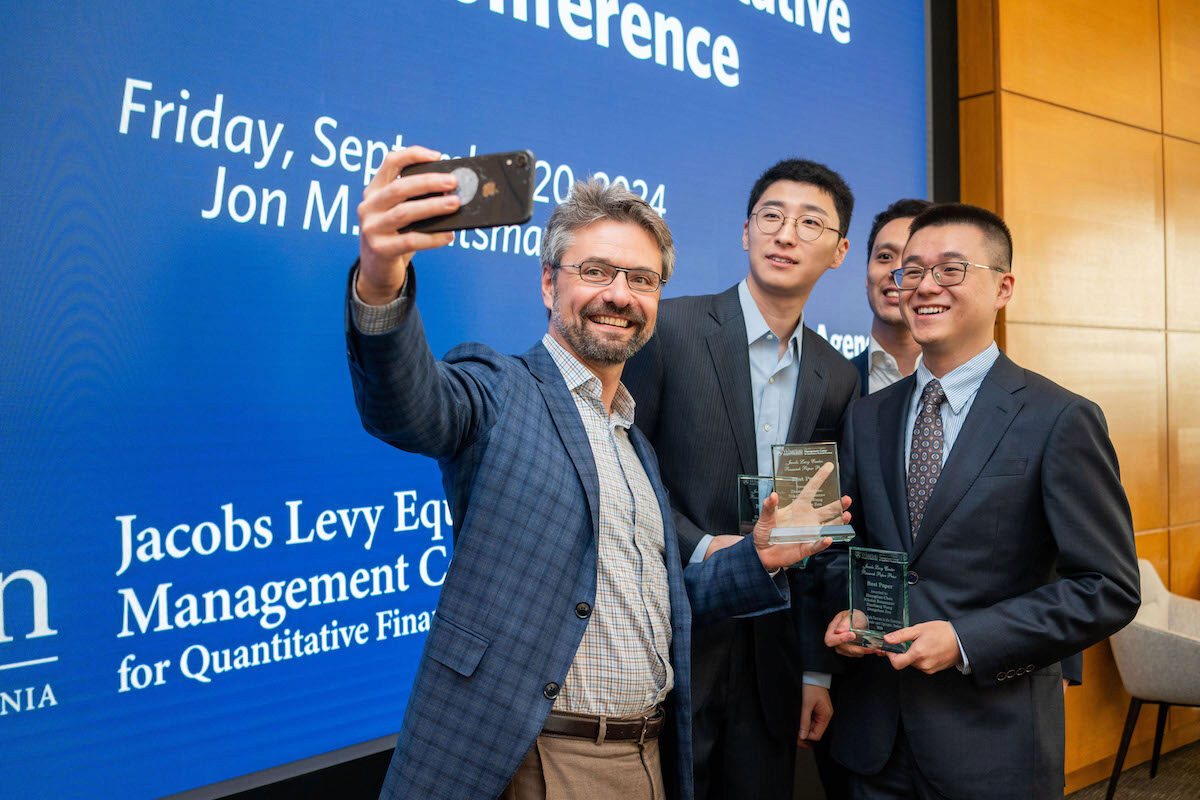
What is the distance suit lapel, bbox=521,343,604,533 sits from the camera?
1.52m

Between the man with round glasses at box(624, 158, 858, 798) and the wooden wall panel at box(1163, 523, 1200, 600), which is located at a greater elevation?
the man with round glasses at box(624, 158, 858, 798)

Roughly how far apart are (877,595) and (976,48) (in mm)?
3529

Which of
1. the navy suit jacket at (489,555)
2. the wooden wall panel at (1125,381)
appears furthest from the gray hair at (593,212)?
the wooden wall panel at (1125,381)

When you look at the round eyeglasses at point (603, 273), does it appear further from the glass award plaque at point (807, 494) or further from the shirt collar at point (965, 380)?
the shirt collar at point (965, 380)

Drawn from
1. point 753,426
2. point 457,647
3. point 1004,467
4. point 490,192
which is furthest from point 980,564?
point 490,192

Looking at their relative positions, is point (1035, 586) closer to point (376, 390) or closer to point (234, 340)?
point (376, 390)

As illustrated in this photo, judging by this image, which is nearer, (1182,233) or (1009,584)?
(1009,584)

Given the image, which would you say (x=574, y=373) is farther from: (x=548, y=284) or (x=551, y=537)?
(x=551, y=537)

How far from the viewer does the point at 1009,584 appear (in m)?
1.80

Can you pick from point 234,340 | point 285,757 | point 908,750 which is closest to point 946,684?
point 908,750

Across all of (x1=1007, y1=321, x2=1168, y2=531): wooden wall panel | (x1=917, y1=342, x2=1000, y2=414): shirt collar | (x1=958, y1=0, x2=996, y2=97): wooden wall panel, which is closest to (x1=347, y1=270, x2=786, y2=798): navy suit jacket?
(x1=917, y1=342, x2=1000, y2=414): shirt collar

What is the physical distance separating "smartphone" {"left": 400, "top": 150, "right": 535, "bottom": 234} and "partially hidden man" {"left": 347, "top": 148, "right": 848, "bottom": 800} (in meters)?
0.02

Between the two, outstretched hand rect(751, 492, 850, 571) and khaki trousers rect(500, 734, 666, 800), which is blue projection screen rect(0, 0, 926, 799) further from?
outstretched hand rect(751, 492, 850, 571)

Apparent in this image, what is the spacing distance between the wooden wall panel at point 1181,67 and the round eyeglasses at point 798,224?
374 cm
